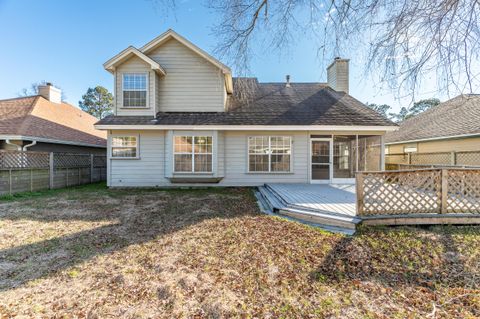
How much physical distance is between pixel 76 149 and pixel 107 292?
13815 millimetres

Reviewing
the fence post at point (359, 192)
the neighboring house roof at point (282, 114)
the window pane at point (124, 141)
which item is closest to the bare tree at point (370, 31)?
the fence post at point (359, 192)

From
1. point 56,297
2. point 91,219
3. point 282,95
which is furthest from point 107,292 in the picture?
point 282,95

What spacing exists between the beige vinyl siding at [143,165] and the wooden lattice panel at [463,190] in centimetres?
975

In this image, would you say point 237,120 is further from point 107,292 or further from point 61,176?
point 61,176

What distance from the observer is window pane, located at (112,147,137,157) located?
10031 mm

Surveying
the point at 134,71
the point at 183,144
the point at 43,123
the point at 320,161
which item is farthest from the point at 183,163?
the point at 43,123

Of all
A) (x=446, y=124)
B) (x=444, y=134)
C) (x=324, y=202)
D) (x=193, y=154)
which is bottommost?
(x=324, y=202)

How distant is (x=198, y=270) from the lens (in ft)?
10.4

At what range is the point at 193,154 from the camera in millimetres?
9758

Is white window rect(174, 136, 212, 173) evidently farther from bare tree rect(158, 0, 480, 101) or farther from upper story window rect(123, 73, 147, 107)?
bare tree rect(158, 0, 480, 101)

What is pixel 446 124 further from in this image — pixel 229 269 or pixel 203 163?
pixel 229 269

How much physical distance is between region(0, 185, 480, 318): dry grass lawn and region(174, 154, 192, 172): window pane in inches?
171

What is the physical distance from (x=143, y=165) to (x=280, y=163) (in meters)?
6.35

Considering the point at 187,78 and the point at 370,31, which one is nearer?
the point at 370,31
